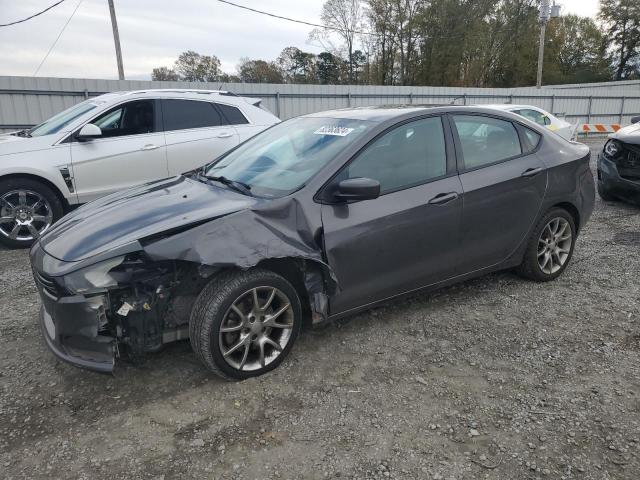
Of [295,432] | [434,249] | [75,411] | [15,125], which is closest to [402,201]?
[434,249]

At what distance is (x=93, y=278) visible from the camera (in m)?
2.57

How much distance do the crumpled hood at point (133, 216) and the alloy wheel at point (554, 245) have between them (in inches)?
105

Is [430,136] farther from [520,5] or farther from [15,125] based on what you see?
[520,5]

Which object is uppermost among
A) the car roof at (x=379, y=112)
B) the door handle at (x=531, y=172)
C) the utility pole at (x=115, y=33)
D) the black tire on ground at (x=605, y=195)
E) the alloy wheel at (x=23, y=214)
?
the utility pole at (x=115, y=33)

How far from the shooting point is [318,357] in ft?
10.5

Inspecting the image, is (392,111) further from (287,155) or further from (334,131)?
(287,155)

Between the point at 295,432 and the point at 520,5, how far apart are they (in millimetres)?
47386

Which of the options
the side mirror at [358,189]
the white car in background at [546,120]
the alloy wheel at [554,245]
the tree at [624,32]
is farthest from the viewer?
the tree at [624,32]

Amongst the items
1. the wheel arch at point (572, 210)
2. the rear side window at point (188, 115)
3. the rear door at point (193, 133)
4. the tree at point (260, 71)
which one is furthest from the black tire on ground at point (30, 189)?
the tree at point (260, 71)

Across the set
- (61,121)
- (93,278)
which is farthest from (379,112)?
(61,121)

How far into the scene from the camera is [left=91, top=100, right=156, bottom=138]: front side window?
19.7 ft

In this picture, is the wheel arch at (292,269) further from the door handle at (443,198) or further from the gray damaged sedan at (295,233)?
the door handle at (443,198)

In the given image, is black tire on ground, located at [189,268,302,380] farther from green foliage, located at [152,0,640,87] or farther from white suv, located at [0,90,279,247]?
green foliage, located at [152,0,640,87]

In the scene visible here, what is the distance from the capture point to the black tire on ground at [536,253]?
411 cm
